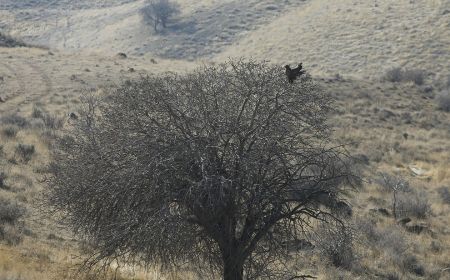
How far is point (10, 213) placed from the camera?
17.8 metres

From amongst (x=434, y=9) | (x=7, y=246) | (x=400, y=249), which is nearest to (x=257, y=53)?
(x=434, y=9)

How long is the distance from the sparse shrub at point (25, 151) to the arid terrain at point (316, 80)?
80 mm

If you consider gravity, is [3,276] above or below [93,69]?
above

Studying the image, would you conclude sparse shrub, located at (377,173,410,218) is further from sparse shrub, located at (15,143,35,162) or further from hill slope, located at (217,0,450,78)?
hill slope, located at (217,0,450,78)

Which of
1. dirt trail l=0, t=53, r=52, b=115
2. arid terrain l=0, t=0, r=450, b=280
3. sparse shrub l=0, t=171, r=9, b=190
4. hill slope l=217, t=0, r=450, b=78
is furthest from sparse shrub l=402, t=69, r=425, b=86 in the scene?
sparse shrub l=0, t=171, r=9, b=190

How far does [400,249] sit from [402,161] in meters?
14.9

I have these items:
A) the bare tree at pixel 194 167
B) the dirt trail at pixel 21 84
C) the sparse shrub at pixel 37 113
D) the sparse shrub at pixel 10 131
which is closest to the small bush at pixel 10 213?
the bare tree at pixel 194 167

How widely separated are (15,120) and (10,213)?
16.8 meters

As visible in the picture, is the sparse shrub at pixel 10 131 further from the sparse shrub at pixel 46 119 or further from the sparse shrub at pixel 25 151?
the sparse shrub at pixel 25 151

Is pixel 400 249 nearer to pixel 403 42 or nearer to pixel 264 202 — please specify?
pixel 264 202

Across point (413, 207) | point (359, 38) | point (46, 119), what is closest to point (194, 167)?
point (413, 207)

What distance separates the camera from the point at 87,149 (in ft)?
42.0

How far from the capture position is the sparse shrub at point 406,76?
169ft

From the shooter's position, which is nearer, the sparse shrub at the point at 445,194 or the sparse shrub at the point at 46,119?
the sparse shrub at the point at 445,194
